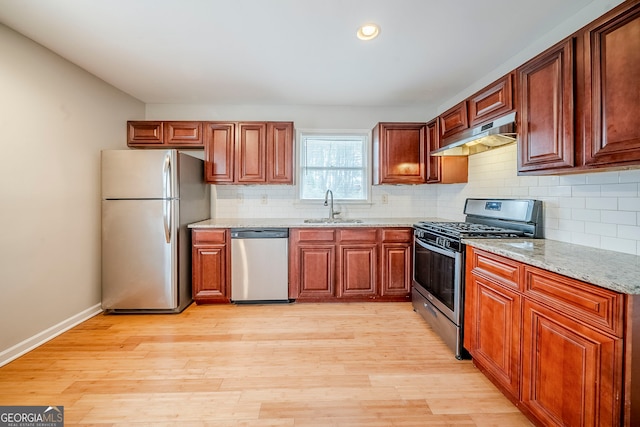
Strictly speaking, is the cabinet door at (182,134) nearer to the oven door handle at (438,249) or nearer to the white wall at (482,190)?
the white wall at (482,190)

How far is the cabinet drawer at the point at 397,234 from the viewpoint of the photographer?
122 inches

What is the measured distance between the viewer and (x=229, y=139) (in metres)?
3.27

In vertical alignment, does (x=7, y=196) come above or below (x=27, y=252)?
above

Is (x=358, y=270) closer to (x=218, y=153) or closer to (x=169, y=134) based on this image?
(x=218, y=153)

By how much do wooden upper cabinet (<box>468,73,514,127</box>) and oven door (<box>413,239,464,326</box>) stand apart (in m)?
1.14

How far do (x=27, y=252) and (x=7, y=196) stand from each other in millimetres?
460

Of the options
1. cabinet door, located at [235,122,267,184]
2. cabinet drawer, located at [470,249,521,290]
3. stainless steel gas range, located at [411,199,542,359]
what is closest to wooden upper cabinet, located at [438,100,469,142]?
stainless steel gas range, located at [411,199,542,359]

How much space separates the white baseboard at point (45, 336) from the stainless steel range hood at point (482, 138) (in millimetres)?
3982

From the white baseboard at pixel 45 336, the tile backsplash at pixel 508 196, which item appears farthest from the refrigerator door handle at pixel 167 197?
the white baseboard at pixel 45 336

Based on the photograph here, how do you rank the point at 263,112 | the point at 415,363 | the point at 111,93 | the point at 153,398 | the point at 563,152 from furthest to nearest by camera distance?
the point at 263,112, the point at 111,93, the point at 415,363, the point at 153,398, the point at 563,152

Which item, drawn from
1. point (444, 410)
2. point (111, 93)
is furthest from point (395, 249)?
point (111, 93)

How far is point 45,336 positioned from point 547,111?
4174 mm

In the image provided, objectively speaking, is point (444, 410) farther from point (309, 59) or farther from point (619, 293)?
point (309, 59)

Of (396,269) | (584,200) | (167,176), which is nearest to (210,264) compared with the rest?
(167,176)
